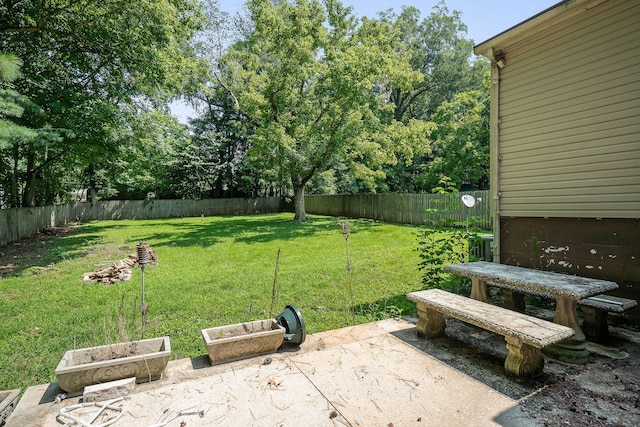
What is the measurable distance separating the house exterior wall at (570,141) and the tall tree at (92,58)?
25.0ft

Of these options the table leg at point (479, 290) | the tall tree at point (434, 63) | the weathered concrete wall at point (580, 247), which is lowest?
the table leg at point (479, 290)

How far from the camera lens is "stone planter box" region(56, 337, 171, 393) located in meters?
2.22

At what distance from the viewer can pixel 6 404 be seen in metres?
1.97

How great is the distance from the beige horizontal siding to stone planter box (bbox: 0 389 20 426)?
5.09m

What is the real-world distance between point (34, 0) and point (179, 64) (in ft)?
10.4

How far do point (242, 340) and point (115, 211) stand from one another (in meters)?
21.3

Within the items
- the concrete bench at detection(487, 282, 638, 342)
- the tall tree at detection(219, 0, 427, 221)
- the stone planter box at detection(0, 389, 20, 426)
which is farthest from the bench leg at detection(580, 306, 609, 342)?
the tall tree at detection(219, 0, 427, 221)

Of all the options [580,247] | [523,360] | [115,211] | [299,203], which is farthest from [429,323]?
[115,211]

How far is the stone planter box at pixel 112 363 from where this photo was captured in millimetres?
2221

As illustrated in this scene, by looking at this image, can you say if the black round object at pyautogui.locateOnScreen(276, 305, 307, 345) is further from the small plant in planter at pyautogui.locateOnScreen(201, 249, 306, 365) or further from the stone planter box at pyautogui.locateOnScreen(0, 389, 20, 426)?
the stone planter box at pyautogui.locateOnScreen(0, 389, 20, 426)

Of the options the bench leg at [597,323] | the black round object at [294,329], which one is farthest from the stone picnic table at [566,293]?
the black round object at [294,329]

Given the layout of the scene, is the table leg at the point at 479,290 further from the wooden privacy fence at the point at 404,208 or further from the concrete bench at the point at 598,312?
the wooden privacy fence at the point at 404,208

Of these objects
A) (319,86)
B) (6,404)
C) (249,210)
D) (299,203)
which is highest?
(319,86)

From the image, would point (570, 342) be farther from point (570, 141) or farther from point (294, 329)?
point (294, 329)
